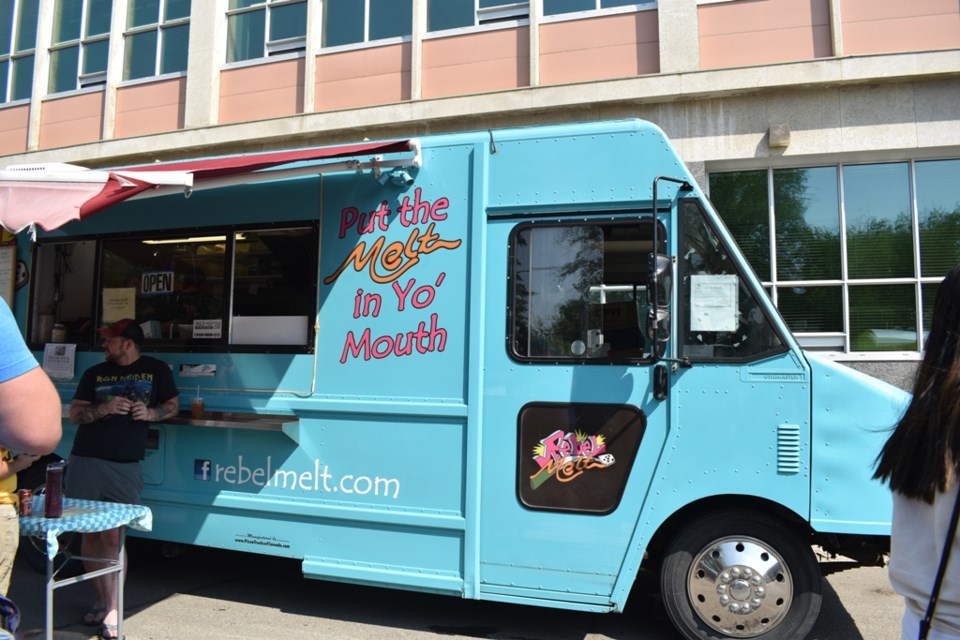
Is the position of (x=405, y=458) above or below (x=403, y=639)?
above

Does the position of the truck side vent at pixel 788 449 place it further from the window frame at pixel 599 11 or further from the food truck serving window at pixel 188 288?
the window frame at pixel 599 11

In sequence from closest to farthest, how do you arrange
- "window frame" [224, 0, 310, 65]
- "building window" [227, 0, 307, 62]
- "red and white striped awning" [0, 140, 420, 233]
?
1. "red and white striped awning" [0, 140, 420, 233]
2. "window frame" [224, 0, 310, 65]
3. "building window" [227, 0, 307, 62]

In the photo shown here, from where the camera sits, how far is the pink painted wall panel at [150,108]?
12961 mm

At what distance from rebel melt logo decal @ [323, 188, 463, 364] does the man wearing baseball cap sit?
1.33 metres

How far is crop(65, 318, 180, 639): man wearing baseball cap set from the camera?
14.3 ft

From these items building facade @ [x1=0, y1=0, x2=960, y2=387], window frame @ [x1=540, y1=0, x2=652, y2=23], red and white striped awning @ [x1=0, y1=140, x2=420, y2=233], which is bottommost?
red and white striped awning @ [x1=0, y1=140, x2=420, y2=233]

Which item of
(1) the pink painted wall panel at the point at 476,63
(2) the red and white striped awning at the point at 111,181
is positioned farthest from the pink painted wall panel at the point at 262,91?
(2) the red and white striped awning at the point at 111,181

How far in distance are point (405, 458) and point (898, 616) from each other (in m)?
3.55

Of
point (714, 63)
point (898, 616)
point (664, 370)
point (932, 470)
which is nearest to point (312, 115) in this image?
point (714, 63)

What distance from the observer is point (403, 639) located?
4.20m

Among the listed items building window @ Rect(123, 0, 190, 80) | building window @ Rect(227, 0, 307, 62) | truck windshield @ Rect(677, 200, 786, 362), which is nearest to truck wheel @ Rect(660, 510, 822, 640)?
truck windshield @ Rect(677, 200, 786, 362)

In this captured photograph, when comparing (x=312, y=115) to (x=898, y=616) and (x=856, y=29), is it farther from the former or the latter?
(x=898, y=616)

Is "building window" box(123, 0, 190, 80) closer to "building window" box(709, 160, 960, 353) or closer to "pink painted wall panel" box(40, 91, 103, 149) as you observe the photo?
"pink painted wall panel" box(40, 91, 103, 149)

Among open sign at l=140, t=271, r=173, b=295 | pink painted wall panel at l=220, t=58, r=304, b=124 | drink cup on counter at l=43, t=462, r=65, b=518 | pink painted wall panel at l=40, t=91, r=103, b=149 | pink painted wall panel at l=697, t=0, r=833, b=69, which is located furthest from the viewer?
pink painted wall panel at l=40, t=91, r=103, b=149
